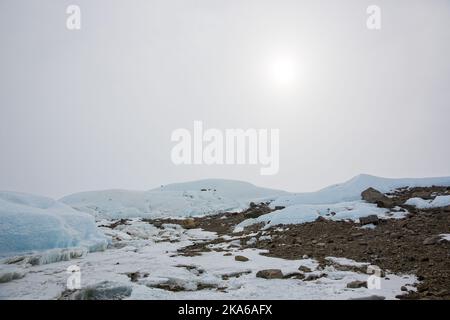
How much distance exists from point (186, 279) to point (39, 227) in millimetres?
4958

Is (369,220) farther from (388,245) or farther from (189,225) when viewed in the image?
(189,225)

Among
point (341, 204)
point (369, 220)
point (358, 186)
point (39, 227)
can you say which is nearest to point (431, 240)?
point (369, 220)

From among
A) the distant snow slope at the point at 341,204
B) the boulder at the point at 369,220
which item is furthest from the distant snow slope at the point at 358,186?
the boulder at the point at 369,220

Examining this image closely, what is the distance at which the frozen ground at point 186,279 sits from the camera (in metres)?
5.93

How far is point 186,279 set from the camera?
6859mm

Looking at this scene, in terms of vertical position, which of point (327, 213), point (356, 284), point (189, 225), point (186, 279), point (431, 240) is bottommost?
point (189, 225)

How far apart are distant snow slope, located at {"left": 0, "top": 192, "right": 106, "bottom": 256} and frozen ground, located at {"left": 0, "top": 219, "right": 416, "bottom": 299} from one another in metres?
0.77

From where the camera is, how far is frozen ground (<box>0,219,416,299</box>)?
5930mm

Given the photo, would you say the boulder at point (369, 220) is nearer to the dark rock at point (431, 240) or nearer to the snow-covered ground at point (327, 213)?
the snow-covered ground at point (327, 213)

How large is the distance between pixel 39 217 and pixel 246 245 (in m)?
5.94

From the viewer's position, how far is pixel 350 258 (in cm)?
815

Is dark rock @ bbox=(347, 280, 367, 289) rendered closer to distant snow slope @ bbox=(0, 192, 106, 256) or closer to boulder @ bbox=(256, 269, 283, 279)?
boulder @ bbox=(256, 269, 283, 279)
